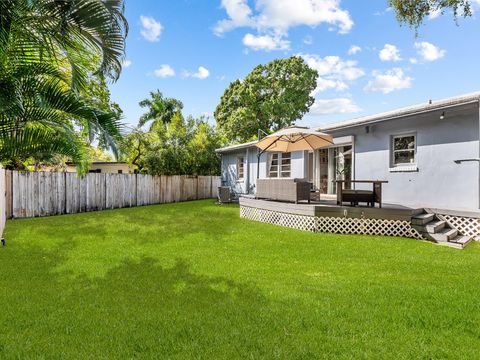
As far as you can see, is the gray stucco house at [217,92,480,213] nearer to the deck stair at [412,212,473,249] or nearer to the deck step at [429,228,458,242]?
the deck stair at [412,212,473,249]

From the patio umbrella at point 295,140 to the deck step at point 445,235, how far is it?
409 cm

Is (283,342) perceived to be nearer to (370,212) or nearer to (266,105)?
(370,212)

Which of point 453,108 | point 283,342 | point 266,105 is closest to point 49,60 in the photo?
point 283,342

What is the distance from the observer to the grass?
296 cm

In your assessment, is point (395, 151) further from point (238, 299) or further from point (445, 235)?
point (238, 299)

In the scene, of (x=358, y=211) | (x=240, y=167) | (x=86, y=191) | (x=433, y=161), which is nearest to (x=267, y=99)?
(x=240, y=167)

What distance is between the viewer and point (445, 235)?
7.91 m

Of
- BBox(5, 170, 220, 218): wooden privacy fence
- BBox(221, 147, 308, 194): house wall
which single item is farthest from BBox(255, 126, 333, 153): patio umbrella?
BBox(5, 170, 220, 218): wooden privacy fence

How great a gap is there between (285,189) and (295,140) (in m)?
1.98

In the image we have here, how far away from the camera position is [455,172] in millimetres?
8906

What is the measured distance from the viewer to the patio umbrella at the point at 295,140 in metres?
10.2

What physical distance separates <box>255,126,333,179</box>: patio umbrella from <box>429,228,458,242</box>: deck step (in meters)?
4.09

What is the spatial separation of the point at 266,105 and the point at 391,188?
2224 cm

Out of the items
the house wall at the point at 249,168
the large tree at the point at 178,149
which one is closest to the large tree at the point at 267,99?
the large tree at the point at 178,149
